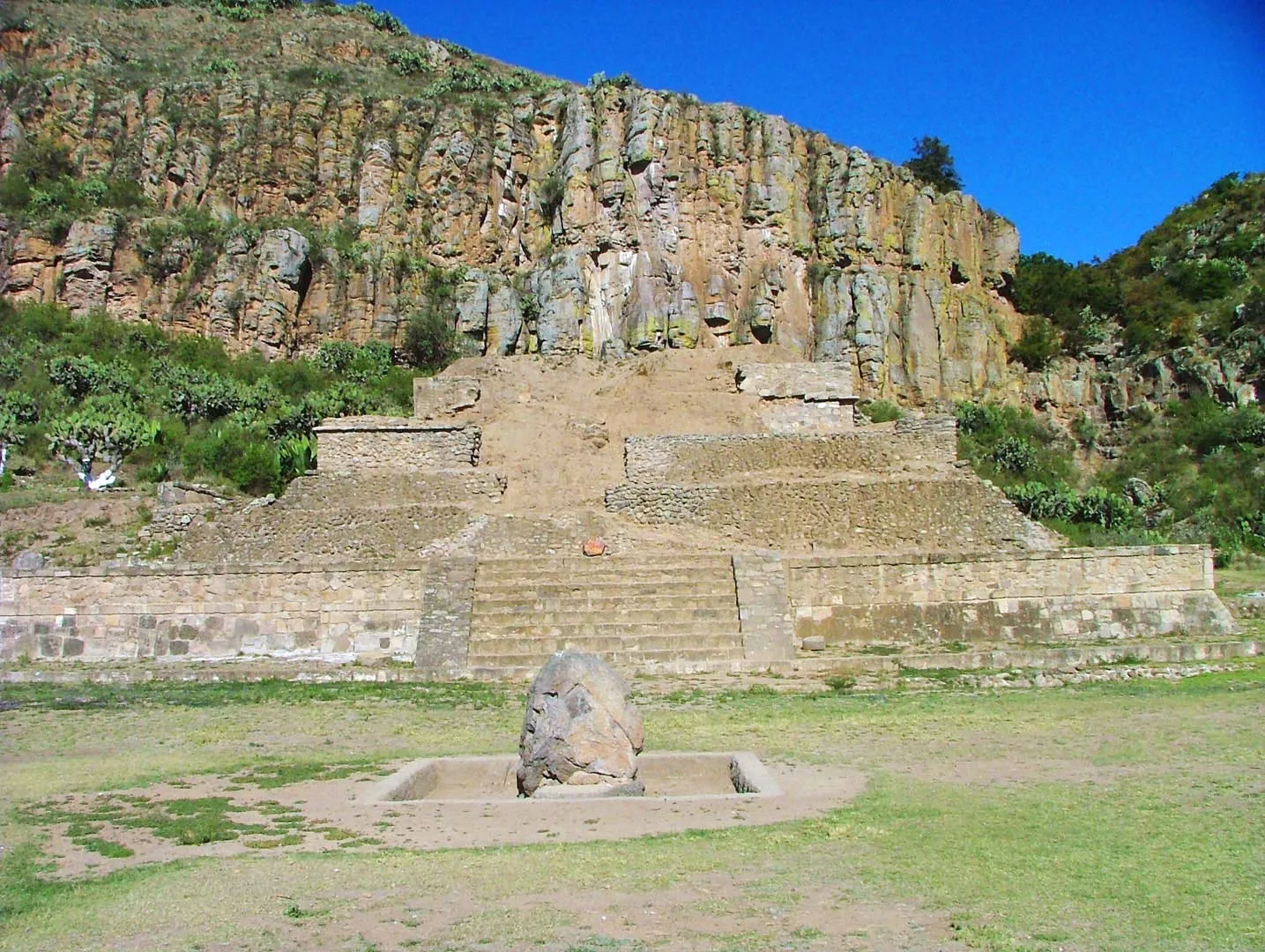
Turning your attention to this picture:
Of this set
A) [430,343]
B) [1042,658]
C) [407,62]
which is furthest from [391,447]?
[407,62]

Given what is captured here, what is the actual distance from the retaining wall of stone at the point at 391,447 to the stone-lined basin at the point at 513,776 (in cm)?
1566

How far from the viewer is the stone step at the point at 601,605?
1662 centimetres

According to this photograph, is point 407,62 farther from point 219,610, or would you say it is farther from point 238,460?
point 219,610

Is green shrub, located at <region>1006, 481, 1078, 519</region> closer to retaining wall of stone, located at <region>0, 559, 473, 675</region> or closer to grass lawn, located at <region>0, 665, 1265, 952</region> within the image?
retaining wall of stone, located at <region>0, 559, 473, 675</region>

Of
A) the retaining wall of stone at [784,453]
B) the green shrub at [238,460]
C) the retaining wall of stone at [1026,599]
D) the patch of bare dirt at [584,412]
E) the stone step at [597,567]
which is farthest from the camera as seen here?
the green shrub at [238,460]

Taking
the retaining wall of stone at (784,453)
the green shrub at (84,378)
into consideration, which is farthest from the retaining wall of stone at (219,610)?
the green shrub at (84,378)

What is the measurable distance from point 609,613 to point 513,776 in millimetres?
7514

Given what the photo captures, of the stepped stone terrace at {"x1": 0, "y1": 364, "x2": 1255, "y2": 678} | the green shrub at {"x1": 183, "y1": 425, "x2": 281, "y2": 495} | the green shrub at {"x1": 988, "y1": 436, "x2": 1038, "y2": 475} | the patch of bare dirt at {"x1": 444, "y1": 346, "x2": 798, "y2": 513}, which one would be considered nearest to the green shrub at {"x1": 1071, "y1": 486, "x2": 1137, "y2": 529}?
the green shrub at {"x1": 988, "y1": 436, "x2": 1038, "y2": 475}

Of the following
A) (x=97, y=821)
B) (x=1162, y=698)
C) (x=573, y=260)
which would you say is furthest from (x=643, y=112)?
(x=97, y=821)

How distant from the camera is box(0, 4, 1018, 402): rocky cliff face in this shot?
43781 mm

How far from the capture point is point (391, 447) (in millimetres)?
24672

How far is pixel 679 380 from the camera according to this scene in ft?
96.6

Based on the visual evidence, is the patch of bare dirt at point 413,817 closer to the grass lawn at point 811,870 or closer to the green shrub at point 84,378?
the grass lawn at point 811,870

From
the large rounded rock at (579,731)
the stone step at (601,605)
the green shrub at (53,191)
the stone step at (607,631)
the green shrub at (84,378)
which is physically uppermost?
the green shrub at (53,191)
